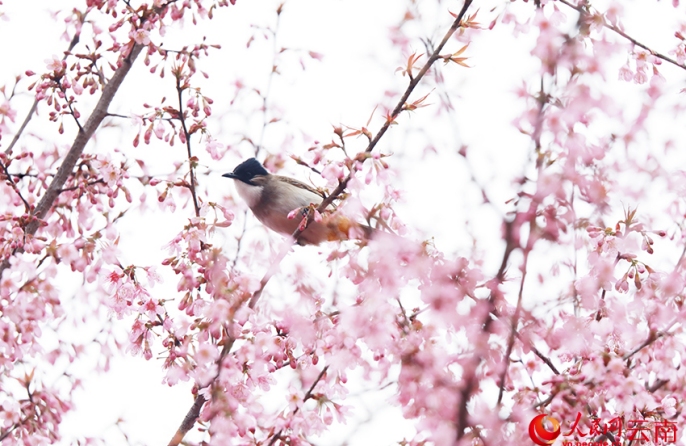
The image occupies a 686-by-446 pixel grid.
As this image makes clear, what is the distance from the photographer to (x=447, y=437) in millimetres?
2361

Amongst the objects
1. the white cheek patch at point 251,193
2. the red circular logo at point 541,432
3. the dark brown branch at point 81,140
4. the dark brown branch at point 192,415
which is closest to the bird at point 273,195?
the white cheek patch at point 251,193

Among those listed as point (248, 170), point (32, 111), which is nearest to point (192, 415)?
point (32, 111)

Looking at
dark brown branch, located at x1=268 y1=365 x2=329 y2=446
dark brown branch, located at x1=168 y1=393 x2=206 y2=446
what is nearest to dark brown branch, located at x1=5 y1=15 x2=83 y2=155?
dark brown branch, located at x1=168 y1=393 x2=206 y2=446

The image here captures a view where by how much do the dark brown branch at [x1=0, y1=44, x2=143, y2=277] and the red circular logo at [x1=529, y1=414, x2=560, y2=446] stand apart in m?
2.86

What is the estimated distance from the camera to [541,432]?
107 inches

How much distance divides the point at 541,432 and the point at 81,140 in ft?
10.4

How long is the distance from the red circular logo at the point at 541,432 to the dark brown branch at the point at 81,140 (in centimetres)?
286

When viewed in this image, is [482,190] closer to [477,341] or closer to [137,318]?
[477,341]

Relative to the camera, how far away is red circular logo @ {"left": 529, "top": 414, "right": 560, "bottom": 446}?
2674 mm

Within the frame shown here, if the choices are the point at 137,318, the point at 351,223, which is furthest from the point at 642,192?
the point at 137,318

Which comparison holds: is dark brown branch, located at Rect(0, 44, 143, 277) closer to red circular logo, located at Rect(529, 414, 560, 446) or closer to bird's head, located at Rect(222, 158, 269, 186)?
bird's head, located at Rect(222, 158, 269, 186)

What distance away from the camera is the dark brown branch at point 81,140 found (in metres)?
4.30

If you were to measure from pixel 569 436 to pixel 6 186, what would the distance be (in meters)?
3.53

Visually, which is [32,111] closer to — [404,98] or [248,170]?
[248,170]
